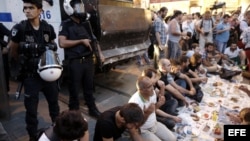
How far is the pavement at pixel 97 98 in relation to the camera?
268 cm

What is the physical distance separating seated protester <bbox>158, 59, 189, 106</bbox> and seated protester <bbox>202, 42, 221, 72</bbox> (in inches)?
82.0

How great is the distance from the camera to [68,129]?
1.46m

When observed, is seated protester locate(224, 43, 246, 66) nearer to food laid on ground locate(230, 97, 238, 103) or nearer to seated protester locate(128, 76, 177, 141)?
food laid on ground locate(230, 97, 238, 103)

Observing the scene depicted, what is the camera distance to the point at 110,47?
3787 millimetres

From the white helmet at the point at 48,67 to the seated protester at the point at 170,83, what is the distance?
190 centimetres

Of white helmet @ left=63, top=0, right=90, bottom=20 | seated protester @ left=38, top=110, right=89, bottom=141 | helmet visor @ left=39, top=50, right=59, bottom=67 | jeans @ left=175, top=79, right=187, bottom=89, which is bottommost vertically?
jeans @ left=175, top=79, right=187, bottom=89

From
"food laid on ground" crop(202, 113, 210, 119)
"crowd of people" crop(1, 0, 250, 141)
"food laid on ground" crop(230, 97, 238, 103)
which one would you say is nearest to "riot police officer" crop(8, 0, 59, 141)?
"crowd of people" crop(1, 0, 250, 141)

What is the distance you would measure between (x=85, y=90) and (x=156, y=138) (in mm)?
986

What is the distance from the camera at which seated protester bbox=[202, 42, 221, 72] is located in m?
5.63

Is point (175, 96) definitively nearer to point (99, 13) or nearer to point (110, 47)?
Result: point (110, 47)

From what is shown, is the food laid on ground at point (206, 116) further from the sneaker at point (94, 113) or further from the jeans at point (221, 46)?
the jeans at point (221, 46)

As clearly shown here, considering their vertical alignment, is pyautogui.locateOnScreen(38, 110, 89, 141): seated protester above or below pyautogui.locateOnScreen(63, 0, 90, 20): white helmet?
below

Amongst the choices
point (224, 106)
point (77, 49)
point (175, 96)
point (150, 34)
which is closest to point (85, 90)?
point (77, 49)

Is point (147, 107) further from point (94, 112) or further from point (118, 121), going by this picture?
point (94, 112)
